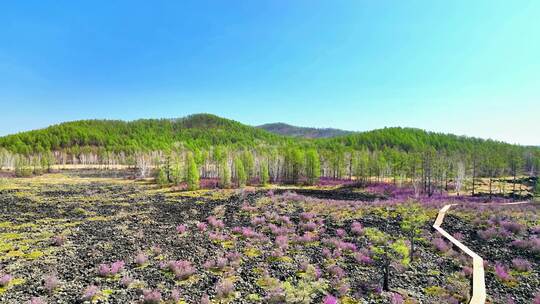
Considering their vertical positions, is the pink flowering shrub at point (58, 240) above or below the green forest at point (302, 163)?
below

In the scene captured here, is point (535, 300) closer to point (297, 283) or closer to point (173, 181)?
point (297, 283)

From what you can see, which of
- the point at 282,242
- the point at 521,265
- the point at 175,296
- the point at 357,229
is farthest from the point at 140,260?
the point at 521,265

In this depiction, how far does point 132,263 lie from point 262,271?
9.49m

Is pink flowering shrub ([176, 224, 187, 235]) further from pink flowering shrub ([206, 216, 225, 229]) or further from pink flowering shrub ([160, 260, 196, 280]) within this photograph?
pink flowering shrub ([160, 260, 196, 280])

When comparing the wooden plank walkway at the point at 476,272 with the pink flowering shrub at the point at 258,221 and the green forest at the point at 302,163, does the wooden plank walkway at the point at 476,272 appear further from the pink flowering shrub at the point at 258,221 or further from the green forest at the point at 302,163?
the green forest at the point at 302,163

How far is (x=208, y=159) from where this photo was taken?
102188mm

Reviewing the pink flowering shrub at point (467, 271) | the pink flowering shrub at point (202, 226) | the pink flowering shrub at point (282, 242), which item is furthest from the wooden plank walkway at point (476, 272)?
the pink flowering shrub at point (202, 226)

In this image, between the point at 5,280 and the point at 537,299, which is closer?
the point at 537,299

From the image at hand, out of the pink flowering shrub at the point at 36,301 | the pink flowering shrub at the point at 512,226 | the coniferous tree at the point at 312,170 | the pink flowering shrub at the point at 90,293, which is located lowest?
the pink flowering shrub at the point at 90,293

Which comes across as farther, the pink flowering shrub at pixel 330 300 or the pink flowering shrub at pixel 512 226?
the pink flowering shrub at pixel 512 226

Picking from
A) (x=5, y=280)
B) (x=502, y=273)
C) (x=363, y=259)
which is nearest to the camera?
(x=5, y=280)

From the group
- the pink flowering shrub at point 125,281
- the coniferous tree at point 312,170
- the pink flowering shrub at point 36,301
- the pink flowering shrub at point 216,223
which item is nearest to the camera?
the pink flowering shrub at point 36,301

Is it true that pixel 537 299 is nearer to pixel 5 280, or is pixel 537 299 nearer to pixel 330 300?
pixel 330 300

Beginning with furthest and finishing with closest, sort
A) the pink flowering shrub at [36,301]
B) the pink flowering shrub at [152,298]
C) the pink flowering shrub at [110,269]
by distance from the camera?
the pink flowering shrub at [110,269], the pink flowering shrub at [152,298], the pink flowering shrub at [36,301]
